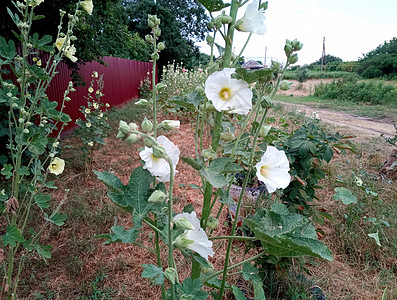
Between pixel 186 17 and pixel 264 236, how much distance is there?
73.8ft

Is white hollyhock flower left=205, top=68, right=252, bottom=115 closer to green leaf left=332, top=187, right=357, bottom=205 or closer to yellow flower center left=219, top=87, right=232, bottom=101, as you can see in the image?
yellow flower center left=219, top=87, right=232, bottom=101

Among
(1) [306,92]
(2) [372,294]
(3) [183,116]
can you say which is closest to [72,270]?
(2) [372,294]

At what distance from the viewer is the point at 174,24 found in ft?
57.7

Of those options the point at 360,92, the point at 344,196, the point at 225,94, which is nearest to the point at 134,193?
the point at 225,94

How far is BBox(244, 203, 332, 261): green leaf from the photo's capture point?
0.61 meters

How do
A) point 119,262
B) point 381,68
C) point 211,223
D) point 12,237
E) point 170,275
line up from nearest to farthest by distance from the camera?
point 170,275 → point 211,223 → point 12,237 → point 119,262 → point 381,68

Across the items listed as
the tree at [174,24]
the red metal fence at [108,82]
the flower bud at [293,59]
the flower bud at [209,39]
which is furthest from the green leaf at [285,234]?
the tree at [174,24]

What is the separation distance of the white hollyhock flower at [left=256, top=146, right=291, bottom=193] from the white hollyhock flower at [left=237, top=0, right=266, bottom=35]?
0.31 m

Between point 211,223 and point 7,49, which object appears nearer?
point 211,223

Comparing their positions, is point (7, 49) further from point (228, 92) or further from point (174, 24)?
point (174, 24)

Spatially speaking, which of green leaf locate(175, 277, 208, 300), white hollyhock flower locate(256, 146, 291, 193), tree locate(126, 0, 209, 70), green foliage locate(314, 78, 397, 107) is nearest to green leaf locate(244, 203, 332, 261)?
white hollyhock flower locate(256, 146, 291, 193)

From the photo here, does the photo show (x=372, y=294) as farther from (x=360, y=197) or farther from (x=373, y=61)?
(x=373, y=61)

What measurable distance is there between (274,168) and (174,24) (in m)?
18.7

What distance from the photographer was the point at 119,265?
1964 millimetres
